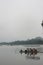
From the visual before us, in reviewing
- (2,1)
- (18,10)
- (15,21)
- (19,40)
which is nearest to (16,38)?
(19,40)

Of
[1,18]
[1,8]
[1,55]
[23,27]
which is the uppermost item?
[1,8]

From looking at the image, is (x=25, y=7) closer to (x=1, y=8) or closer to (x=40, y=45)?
(x=1, y=8)

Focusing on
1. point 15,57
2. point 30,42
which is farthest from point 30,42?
point 15,57

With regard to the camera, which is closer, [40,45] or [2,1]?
[40,45]

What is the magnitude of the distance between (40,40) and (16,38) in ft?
0.90

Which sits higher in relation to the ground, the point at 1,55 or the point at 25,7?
the point at 25,7

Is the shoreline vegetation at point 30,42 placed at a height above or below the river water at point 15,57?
above

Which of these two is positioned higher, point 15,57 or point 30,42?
point 30,42

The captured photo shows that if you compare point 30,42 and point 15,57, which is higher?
point 30,42

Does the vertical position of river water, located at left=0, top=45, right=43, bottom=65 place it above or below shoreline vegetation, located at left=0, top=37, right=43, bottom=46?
below

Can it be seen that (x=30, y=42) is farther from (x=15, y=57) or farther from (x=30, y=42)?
(x=15, y=57)

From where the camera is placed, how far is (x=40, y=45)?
172 centimetres

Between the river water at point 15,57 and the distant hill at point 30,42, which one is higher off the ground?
the distant hill at point 30,42

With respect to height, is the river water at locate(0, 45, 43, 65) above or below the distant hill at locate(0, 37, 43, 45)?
below
